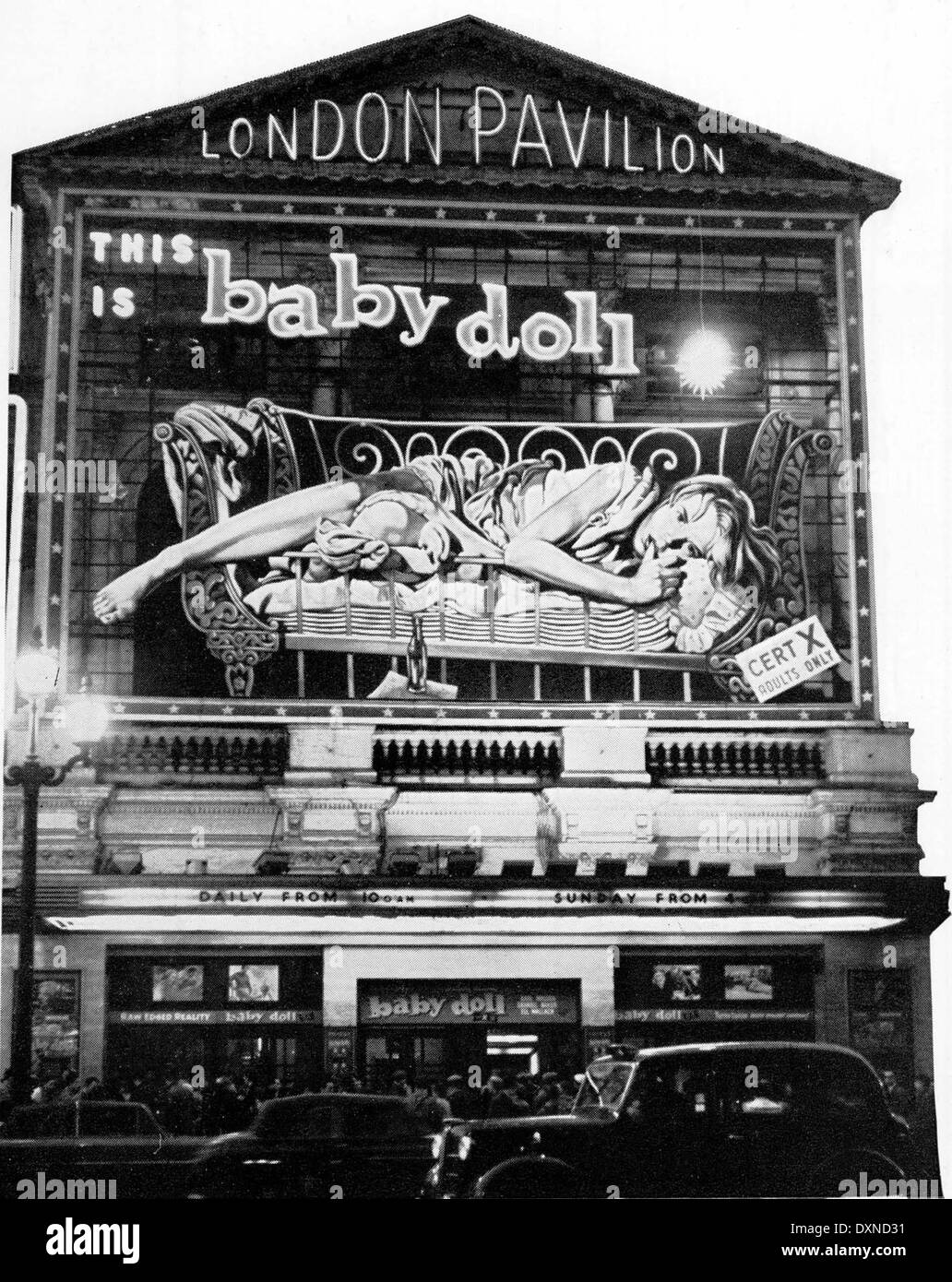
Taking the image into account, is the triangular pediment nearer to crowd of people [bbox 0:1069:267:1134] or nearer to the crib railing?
the crib railing

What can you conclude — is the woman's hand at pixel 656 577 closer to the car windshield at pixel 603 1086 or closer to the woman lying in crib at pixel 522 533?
the woman lying in crib at pixel 522 533

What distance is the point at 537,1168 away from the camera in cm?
816

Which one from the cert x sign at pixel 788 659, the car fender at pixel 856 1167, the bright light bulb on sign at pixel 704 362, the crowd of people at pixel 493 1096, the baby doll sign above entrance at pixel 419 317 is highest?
the baby doll sign above entrance at pixel 419 317

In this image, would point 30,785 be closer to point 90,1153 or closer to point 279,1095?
point 90,1153

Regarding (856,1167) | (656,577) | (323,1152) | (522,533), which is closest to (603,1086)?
(856,1167)

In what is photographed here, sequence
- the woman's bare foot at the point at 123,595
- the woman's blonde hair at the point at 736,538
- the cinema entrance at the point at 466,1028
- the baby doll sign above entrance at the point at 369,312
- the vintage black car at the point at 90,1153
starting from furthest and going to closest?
the woman's blonde hair at the point at 736,538 → the baby doll sign above entrance at the point at 369,312 → the woman's bare foot at the point at 123,595 → the cinema entrance at the point at 466,1028 → the vintage black car at the point at 90,1153

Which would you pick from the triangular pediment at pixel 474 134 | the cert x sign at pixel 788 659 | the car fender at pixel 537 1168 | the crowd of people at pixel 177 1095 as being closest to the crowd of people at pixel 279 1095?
the crowd of people at pixel 177 1095

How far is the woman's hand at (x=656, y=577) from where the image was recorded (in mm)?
9586

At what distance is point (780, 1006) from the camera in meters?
9.23

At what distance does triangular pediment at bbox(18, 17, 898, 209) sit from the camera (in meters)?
9.52

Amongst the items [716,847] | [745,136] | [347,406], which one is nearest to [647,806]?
[716,847]

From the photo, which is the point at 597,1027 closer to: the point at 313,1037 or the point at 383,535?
the point at 313,1037

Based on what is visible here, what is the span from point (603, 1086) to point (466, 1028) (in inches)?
33.3

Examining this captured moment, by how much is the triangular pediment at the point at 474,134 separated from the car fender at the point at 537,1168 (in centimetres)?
499
